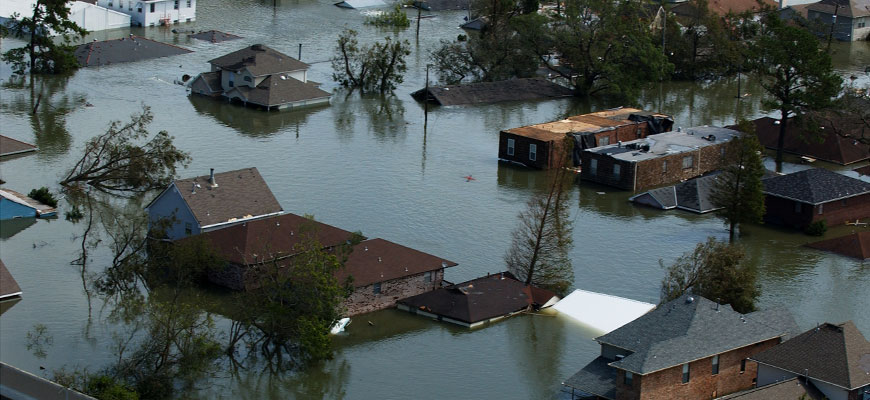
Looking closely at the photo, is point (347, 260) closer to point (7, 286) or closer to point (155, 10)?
point (7, 286)

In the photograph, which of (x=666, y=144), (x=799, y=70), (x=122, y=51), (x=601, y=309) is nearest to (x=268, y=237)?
(x=601, y=309)

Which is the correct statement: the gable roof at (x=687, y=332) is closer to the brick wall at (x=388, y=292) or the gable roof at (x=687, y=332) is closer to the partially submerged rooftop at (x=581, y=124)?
the brick wall at (x=388, y=292)

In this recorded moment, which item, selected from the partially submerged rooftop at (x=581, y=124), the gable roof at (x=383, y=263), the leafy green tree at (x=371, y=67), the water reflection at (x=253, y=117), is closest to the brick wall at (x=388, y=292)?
the gable roof at (x=383, y=263)

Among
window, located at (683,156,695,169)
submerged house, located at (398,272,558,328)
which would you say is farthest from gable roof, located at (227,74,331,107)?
Answer: submerged house, located at (398,272,558,328)

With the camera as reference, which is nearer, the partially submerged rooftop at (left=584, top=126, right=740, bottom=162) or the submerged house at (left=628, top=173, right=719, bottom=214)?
the submerged house at (left=628, top=173, right=719, bottom=214)

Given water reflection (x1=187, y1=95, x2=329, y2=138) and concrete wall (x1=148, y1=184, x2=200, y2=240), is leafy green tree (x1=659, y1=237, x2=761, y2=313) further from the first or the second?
water reflection (x1=187, y1=95, x2=329, y2=138)
